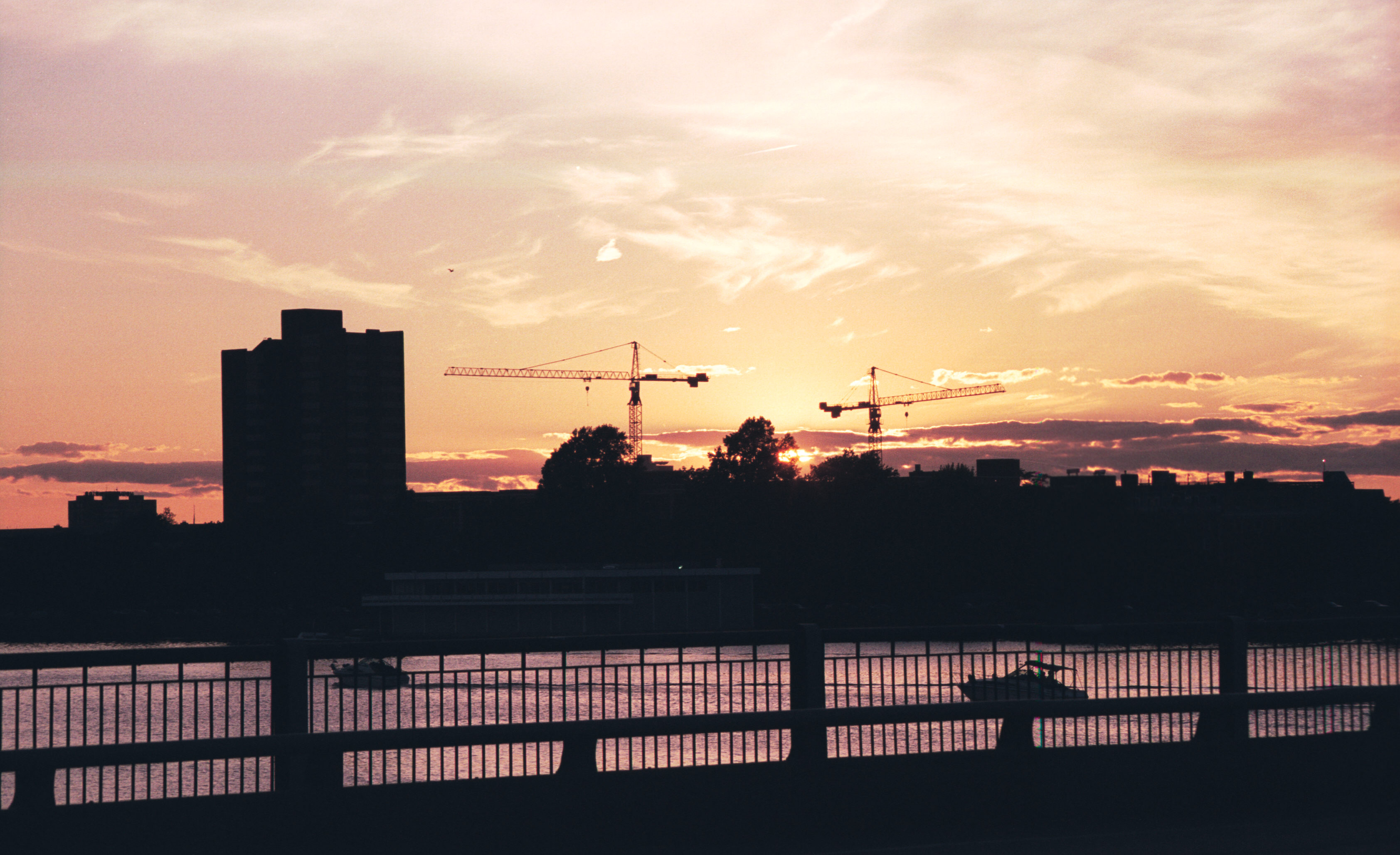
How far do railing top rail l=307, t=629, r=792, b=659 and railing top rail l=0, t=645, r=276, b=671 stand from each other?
1.51 feet

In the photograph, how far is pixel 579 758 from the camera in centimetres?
920

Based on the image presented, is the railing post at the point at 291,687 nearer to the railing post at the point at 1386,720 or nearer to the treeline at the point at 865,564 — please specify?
the railing post at the point at 1386,720

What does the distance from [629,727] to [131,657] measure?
13.3 ft

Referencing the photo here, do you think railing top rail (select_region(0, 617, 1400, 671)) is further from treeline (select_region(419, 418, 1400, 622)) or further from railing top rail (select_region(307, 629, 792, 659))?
treeline (select_region(419, 418, 1400, 622))

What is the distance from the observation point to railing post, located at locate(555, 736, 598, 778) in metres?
9.12

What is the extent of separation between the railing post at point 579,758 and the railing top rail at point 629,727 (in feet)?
0.72

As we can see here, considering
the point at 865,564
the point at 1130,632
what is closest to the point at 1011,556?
the point at 865,564

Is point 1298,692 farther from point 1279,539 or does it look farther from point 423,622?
point 1279,539

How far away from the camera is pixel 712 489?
631ft

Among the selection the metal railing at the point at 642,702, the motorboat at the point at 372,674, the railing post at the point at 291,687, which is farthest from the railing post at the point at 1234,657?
the railing post at the point at 291,687

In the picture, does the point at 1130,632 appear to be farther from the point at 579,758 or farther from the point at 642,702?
the point at 579,758

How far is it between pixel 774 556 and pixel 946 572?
2083cm

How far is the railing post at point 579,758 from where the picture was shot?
29.9 ft

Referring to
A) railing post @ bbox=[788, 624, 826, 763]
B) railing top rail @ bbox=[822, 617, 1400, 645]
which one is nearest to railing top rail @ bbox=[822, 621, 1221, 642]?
railing top rail @ bbox=[822, 617, 1400, 645]
